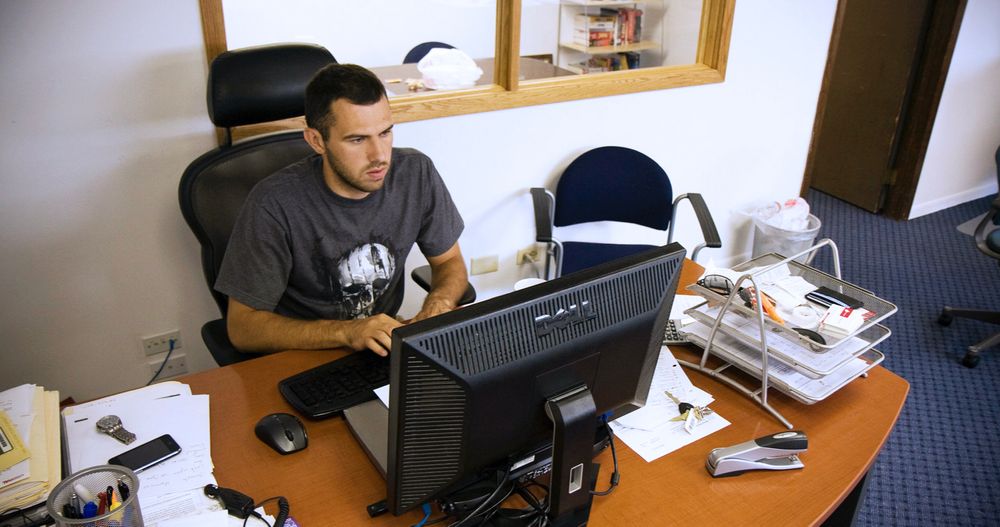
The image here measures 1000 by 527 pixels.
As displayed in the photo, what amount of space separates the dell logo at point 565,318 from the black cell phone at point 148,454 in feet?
2.37

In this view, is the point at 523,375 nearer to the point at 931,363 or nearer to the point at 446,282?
the point at 446,282

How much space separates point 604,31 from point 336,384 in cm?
295

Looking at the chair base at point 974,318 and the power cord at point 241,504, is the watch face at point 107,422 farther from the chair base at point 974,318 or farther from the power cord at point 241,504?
the chair base at point 974,318

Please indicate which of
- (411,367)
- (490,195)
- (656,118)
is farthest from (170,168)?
(656,118)

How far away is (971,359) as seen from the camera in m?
2.84

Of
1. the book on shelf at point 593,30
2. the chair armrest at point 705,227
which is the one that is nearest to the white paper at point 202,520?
the chair armrest at point 705,227

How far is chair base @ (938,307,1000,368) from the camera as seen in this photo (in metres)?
2.84

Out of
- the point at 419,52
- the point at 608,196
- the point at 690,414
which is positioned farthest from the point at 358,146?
the point at 419,52

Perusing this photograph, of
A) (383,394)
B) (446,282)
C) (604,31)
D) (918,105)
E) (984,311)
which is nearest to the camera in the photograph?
(383,394)

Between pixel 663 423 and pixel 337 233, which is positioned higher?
pixel 337 233

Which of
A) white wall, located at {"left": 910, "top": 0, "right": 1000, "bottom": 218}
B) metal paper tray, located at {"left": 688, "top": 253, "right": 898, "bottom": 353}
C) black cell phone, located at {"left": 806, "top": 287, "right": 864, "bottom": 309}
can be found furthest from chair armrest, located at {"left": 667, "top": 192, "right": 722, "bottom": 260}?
white wall, located at {"left": 910, "top": 0, "right": 1000, "bottom": 218}

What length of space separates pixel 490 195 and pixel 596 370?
66.7 inches

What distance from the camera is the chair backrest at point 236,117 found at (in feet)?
5.38

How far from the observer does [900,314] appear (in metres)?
3.23
